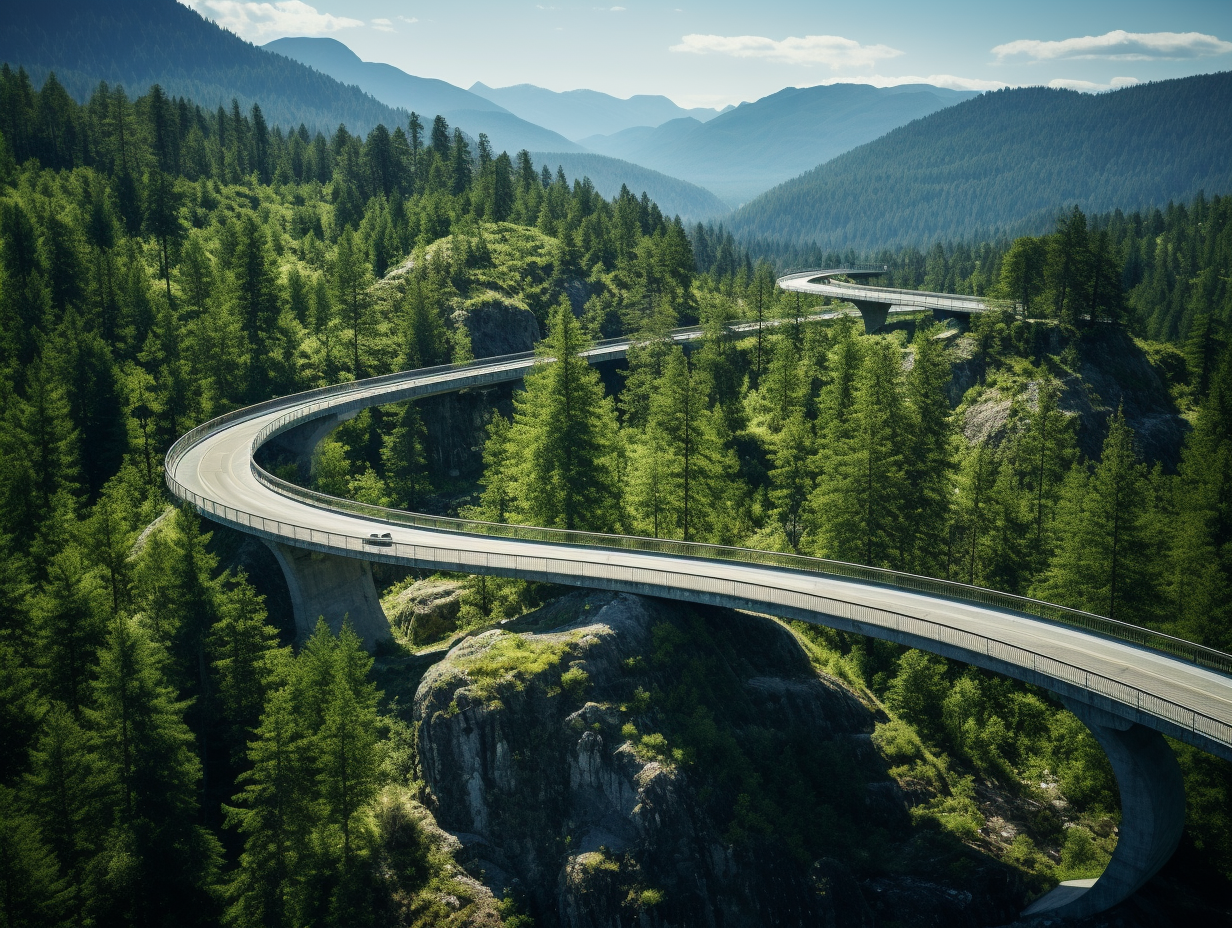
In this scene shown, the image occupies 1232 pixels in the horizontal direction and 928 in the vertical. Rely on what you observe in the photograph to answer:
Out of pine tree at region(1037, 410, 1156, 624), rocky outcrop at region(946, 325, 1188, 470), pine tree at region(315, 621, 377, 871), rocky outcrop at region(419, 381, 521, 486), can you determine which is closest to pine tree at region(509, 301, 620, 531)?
pine tree at region(315, 621, 377, 871)

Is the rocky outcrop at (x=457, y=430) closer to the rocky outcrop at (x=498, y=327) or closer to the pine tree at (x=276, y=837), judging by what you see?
the rocky outcrop at (x=498, y=327)

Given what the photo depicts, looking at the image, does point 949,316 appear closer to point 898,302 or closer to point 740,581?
point 898,302

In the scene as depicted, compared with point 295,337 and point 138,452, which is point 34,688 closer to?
point 138,452

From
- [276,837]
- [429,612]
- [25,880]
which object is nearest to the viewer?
[25,880]

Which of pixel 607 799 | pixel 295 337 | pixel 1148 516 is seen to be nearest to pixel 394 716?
pixel 607 799

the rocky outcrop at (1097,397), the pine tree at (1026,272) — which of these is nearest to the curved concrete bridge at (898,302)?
the pine tree at (1026,272)

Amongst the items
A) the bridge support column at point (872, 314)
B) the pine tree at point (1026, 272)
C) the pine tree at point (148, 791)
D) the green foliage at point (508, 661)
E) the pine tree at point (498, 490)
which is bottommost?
the pine tree at point (148, 791)

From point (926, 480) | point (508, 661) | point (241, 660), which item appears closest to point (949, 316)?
point (926, 480)
